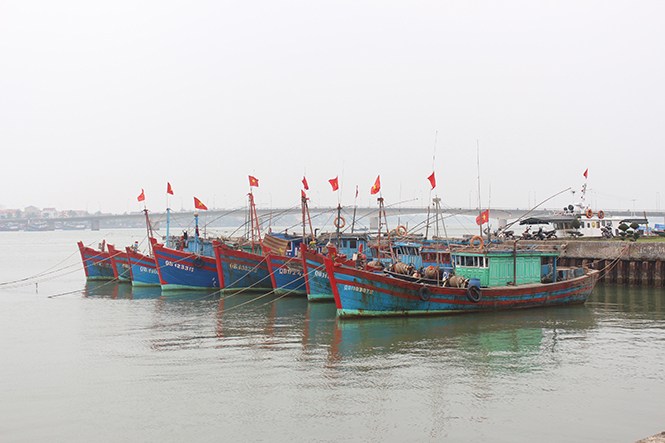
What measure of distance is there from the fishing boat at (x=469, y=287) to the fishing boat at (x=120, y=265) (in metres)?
24.4

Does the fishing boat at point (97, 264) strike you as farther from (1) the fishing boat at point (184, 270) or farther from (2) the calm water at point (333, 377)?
(2) the calm water at point (333, 377)

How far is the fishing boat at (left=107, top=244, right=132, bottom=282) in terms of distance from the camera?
4184cm

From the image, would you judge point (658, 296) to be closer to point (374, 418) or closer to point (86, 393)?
point (374, 418)

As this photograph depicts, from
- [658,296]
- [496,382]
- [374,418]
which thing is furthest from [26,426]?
[658,296]

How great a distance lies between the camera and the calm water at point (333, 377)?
37.7 feet

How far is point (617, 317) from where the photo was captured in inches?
936

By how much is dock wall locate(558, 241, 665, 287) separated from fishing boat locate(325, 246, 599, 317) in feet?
24.4

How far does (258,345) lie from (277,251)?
1470cm

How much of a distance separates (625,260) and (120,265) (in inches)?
1373

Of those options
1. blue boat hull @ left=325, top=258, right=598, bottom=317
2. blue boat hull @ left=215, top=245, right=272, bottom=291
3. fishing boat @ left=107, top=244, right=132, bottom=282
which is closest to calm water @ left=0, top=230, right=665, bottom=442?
blue boat hull @ left=325, top=258, right=598, bottom=317

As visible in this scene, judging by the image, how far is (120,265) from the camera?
4244cm

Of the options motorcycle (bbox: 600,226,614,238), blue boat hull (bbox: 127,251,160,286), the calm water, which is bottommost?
the calm water

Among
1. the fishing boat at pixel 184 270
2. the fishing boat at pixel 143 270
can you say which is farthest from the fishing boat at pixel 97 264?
the fishing boat at pixel 184 270

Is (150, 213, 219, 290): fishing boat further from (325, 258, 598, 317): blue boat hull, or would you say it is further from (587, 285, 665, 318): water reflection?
(587, 285, 665, 318): water reflection
